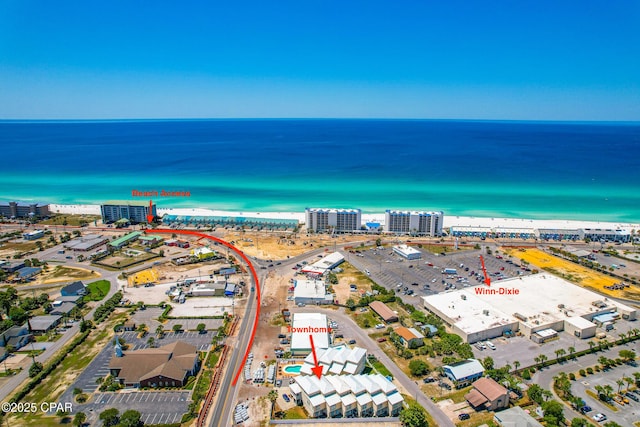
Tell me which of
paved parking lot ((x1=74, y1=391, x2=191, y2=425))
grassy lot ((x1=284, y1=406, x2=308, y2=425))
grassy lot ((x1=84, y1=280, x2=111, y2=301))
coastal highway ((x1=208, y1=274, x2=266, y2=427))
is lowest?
grassy lot ((x1=284, y1=406, x2=308, y2=425))

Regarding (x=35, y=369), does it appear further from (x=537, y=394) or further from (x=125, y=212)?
(x=125, y=212)

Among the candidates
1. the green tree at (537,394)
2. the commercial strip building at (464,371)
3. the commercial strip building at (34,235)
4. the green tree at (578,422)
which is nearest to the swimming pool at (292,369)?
the commercial strip building at (464,371)

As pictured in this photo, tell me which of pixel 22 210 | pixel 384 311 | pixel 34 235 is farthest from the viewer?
pixel 22 210

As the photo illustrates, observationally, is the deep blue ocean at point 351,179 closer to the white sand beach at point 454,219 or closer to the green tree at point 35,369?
the white sand beach at point 454,219

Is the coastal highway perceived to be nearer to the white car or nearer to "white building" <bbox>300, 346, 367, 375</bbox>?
"white building" <bbox>300, 346, 367, 375</bbox>

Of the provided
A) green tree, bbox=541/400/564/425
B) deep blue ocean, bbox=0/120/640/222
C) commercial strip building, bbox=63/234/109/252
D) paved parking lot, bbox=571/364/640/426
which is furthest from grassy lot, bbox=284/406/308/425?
deep blue ocean, bbox=0/120/640/222

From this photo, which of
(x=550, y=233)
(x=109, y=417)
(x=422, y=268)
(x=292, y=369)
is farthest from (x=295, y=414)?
(x=550, y=233)
